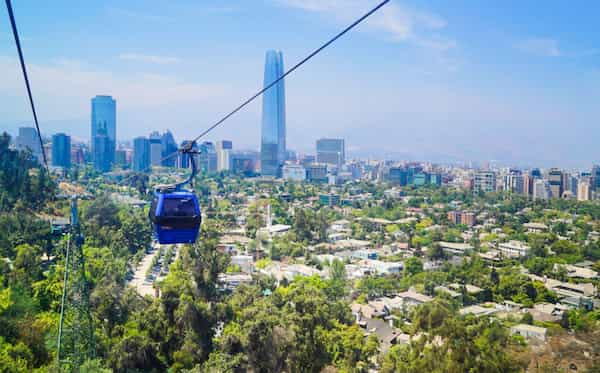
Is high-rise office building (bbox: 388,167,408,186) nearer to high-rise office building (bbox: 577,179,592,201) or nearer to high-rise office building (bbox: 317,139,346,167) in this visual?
high-rise office building (bbox: 577,179,592,201)

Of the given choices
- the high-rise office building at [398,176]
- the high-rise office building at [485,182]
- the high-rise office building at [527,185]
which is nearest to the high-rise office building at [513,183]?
the high-rise office building at [527,185]

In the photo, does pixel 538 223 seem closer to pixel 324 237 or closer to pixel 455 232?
pixel 455 232

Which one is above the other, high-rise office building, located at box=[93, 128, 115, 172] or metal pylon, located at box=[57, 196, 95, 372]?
high-rise office building, located at box=[93, 128, 115, 172]

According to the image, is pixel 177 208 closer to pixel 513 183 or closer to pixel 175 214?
pixel 175 214

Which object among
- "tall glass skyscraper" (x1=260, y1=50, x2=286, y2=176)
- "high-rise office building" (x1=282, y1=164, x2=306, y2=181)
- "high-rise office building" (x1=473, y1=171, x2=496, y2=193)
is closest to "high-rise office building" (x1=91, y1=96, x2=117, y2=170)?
"tall glass skyscraper" (x1=260, y1=50, x2=286, y2=176)

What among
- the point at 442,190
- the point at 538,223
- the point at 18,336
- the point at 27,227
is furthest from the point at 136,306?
the point at 442,190

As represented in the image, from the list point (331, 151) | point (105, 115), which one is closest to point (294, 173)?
point (331, 151)
